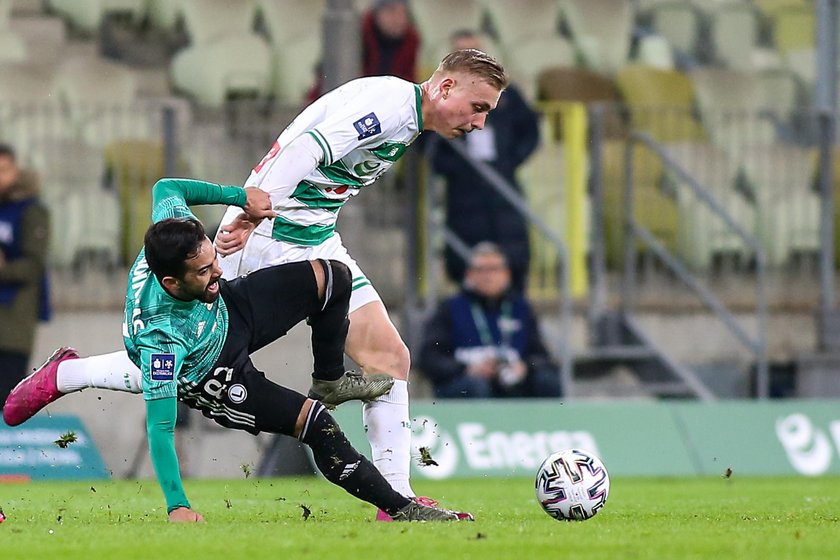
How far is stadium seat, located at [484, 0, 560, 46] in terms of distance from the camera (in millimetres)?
17750

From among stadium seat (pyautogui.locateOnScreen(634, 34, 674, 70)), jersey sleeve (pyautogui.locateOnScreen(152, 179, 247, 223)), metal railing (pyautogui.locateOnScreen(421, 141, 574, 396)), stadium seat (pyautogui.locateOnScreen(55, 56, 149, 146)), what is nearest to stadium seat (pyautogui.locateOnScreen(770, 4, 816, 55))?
stadium seat (pyautogui.locateOnScreen(634, 34, 674, 70))

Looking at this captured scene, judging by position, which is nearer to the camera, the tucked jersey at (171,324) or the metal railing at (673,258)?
the tucked jersey at (171,324)

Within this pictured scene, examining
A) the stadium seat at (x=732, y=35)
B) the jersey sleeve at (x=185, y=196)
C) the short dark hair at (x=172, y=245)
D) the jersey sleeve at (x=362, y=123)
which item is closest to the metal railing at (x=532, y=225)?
the stadium seat at (x=732, y=35)

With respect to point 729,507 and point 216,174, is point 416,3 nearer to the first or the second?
point 216,174

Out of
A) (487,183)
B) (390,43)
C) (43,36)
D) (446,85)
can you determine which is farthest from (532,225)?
(446,85)

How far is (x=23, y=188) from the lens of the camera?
13.9 meters

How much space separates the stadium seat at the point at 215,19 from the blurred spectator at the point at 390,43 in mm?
1742

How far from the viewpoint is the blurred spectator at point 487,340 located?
14.1m

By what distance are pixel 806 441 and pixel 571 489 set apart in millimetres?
6280

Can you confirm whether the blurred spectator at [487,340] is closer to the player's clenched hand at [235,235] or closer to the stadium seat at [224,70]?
the stadium seat at [224,70]

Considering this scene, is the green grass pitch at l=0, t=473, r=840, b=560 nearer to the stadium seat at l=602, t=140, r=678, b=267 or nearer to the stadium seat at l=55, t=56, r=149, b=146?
the stadium seat at l=602, t=140, r=678, b=267

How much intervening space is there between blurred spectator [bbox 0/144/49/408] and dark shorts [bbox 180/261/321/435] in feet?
19.9

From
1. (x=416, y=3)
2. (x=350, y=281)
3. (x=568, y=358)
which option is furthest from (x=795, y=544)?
(x=416, y=3)

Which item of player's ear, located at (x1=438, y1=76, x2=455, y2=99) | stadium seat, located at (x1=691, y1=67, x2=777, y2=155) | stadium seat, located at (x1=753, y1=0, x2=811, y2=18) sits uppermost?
stadium seat, located at (x1=753, y1=0, x2=811, y2=18)
